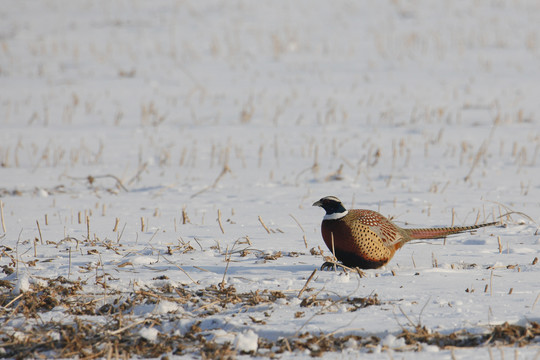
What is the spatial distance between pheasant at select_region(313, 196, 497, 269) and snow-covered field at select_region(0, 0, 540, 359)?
0.14 metres

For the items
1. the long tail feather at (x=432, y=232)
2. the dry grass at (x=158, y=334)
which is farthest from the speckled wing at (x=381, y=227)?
the dry grass at (x=158, y=334)

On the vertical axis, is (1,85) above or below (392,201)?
above

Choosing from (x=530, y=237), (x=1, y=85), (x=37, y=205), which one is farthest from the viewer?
(x=1, y=85)

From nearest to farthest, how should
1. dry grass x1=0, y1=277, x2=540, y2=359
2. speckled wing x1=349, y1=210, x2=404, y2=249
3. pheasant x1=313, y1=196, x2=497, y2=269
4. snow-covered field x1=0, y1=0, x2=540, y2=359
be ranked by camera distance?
dry grass x1=0, y1=277, x2=540, y2=359
snow-covered field x1=0, y1=0, x2=540, y2=359
pheasant x1=313, y1=196, x2=497, y2=269
speckled wing x1=349, y1=210, x2=404, y2=249

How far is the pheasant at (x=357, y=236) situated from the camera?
4.44m

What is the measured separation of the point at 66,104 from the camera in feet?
46.8

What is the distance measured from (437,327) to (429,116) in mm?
9950

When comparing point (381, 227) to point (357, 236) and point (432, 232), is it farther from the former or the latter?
point (432, 232)

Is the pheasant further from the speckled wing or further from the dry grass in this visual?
the dry grass

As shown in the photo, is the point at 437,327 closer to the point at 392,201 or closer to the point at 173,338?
the point at 173,338

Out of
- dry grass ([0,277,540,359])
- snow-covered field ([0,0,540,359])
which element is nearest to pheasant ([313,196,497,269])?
snow-covered field ([0,0,540,359])

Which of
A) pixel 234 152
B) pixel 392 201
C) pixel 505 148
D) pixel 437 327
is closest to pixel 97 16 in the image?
pixel 234 152

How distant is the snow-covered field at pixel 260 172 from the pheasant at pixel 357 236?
0.14 m

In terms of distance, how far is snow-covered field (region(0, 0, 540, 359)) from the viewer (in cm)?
360
